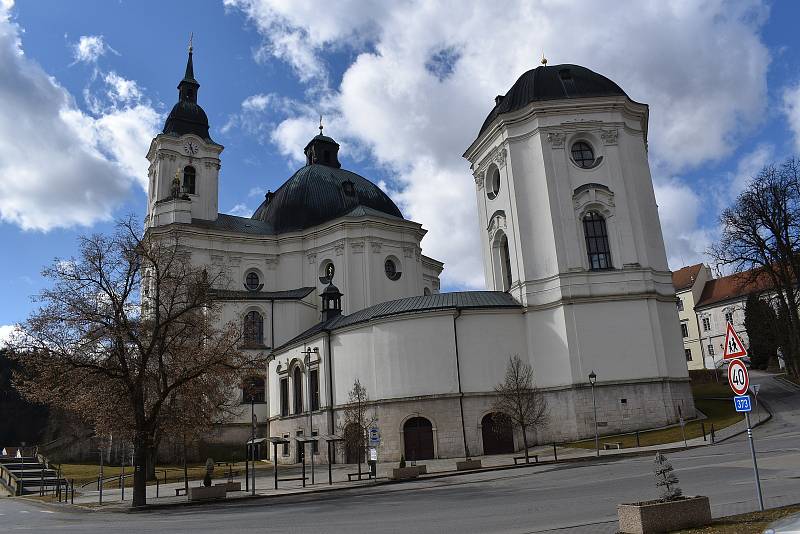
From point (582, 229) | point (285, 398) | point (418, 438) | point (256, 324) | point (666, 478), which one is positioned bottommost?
point (666, 478)

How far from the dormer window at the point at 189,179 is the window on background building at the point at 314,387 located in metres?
26.5

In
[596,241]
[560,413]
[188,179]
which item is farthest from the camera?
[188,179]

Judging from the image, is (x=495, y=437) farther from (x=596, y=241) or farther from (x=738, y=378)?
(x=738, y=378)

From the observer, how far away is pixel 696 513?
10.4 metres

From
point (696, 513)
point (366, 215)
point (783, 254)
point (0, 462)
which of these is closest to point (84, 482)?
point (0, 462)

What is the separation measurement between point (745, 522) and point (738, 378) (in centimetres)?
246

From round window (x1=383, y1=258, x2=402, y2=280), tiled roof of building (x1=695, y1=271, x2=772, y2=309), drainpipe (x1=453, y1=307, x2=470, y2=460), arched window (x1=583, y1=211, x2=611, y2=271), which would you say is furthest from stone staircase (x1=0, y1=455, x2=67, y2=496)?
Result: tiled roof of building (x1=695, y1=271, x2=772, y2=309)

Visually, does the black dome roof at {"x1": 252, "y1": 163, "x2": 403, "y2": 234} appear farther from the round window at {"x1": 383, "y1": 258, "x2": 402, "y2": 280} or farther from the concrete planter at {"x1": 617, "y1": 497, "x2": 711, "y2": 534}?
the concrete planter at {"x1": 617, "y1": 497, "x2": 711, "y2": 534}

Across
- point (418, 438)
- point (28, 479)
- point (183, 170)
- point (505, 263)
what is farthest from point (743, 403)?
point (183, 170)

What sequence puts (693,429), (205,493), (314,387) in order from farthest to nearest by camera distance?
(314,387) → (693,429) → (205,493)

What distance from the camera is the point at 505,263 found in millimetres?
46594

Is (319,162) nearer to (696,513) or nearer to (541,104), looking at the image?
(541,104)

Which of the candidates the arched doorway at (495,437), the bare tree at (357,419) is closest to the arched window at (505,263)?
the arched doorway at (495,437)

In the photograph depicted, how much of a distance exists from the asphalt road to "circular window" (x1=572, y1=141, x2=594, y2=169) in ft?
68.6
